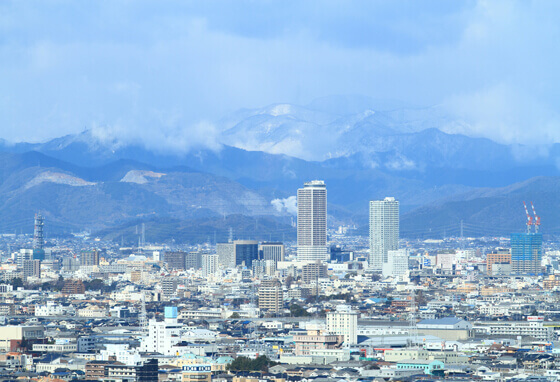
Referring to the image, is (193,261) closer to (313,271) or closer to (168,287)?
(313,271)

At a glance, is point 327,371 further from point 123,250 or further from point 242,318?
point 123,250

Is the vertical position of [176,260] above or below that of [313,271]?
above

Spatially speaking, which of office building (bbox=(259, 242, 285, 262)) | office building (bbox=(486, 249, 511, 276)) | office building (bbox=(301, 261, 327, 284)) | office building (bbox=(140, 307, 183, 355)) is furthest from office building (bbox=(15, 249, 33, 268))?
office building (bbox=(140, 307, 183, 355))

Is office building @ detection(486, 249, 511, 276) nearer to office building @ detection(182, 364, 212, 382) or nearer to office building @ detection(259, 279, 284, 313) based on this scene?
office building @ detection(259, 279, 284, 313)

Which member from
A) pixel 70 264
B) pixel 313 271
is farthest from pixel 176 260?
pixel 313 271

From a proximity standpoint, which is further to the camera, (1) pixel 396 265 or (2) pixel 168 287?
(1) pixel 396 265

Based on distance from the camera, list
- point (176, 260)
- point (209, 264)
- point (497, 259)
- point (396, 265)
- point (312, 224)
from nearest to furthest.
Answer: point (396, 265) < point (497, 259) < point (209, 264) < point (176, 260) < point (312, 224)

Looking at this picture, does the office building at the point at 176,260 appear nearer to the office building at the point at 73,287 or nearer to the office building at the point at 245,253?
the office building at the point at 245,253
